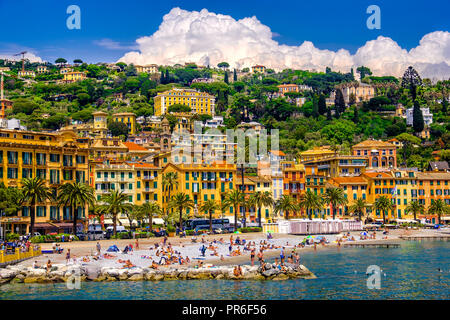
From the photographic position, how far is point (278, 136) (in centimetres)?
18475

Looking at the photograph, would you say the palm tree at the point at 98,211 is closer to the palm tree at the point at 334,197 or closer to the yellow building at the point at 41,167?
the yellow building at the point at 41,167

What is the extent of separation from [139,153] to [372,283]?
345ft

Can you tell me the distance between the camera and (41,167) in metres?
74.6

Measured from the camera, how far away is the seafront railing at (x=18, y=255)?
158 feet

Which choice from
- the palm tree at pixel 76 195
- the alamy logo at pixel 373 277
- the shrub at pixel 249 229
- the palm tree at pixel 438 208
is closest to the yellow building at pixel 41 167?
the palm tree at pixel 76 195

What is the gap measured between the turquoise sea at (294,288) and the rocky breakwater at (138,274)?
110 cm

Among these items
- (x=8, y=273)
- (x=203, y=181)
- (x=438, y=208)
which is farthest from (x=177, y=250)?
(x=438, y=208)

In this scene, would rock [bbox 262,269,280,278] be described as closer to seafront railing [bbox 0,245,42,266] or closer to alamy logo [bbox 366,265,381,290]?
alamy logo [bbox 366,265,381,290]

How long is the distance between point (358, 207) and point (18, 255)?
245ft

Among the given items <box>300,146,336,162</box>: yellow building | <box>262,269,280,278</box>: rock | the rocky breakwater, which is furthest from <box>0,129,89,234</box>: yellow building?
<box>300,146,336,162</box>: yellow building
